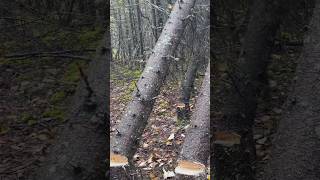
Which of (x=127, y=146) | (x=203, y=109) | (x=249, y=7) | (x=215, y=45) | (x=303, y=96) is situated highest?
(x=249, y=7)

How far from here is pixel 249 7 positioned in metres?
3.27

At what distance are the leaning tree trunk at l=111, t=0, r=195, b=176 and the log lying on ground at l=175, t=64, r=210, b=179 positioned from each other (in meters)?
0.44

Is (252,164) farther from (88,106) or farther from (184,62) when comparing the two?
(184,62)

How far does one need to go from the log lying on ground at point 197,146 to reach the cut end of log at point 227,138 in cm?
41

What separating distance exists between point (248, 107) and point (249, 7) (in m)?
1.08

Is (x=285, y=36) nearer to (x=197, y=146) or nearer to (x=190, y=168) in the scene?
(x=197, y=146)

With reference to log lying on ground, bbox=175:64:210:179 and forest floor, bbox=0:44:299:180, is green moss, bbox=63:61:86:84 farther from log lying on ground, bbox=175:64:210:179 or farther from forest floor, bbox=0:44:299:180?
log lying on ground, bbox=175:64:210:179

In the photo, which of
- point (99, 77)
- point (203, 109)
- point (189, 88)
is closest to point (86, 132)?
point (99, 77)

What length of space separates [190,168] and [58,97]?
102cm

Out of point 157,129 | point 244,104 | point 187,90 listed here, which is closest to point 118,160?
point 244,104

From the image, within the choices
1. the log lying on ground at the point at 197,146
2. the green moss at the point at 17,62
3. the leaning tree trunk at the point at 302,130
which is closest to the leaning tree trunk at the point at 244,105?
the log lying on ground at the point at 197,146

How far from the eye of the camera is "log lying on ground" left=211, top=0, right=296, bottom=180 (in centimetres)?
240

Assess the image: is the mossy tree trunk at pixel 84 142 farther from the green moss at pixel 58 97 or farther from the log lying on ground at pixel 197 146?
the log lying on ground at pixel 197 146

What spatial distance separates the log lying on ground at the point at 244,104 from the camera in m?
2.40
